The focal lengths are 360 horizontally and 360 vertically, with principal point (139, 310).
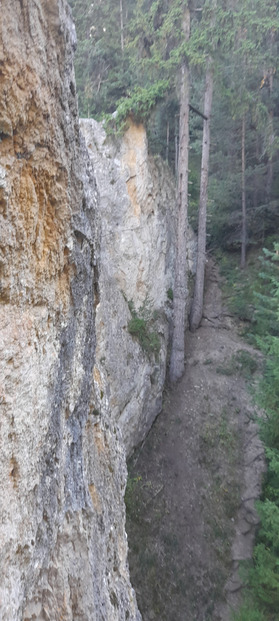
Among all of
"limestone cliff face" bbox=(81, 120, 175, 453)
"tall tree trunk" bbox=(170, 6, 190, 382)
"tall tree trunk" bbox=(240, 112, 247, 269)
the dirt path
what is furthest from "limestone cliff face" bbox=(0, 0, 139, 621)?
"tall tree trunk" bbox=(240, 112, 247, 269)

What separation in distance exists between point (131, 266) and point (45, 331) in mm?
8339

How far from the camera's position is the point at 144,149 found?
11297 millimetres

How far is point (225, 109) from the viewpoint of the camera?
619 inches

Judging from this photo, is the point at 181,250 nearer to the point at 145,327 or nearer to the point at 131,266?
the point at 131,266

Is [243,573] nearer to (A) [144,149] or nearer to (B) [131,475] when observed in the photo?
(B) [131,475]

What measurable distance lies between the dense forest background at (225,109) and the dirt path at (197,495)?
76 centimetres

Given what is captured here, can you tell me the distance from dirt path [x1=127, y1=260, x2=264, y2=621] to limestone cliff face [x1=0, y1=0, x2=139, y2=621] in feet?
15.2

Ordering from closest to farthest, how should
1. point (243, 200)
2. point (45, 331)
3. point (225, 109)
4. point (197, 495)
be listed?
point (45, 331)
point (197, 495)
point (225, 109)
point (243, 200)

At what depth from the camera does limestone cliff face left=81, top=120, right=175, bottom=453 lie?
9.16 metres

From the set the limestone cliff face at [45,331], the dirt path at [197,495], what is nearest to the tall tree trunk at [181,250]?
the dirt path at [197,495]

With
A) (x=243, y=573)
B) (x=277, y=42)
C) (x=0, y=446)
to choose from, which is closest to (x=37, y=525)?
(x=0, y=446)

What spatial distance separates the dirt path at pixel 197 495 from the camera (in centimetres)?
759

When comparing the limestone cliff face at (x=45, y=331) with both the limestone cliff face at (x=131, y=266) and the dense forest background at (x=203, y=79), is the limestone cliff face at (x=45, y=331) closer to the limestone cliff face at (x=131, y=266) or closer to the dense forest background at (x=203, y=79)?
the limestone cliff face at (x=131, y=266)

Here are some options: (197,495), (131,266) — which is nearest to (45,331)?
(197,495)
